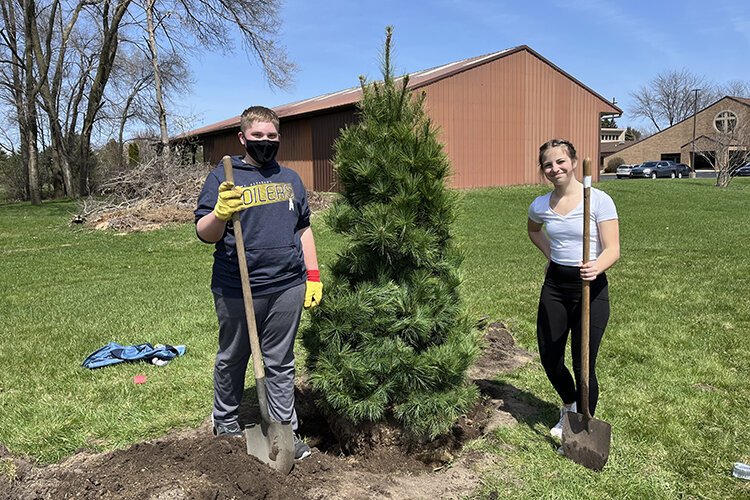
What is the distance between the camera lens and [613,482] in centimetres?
319

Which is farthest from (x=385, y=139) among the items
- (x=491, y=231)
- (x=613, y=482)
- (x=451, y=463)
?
(x=491, y=231)

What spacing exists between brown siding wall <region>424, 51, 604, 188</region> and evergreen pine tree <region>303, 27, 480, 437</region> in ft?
59.6

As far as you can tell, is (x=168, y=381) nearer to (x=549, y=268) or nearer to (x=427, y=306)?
(x=427, y=306)

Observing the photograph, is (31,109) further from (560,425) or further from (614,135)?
(614,135)

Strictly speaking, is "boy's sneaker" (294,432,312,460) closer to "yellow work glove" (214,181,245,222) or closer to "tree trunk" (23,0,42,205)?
"yellow work glove" (214,181,245,222)

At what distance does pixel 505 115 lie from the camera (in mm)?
23672

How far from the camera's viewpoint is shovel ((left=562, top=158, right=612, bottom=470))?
128 inches

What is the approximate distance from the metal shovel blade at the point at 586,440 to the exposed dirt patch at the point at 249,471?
0.50m

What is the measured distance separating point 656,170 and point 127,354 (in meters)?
46.3

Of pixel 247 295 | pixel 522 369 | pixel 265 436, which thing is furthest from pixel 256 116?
pixel 522 369

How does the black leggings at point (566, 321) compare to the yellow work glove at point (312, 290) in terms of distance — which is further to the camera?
the black leggings at point (566, 321)

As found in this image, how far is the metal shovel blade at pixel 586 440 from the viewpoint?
10.9ft

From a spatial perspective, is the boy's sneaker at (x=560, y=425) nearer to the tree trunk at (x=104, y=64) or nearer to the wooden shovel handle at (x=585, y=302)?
the wooden shovel handle at (x=585, y=302)

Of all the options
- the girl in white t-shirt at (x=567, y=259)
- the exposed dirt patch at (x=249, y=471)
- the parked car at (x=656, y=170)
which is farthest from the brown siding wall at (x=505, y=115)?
the parked car at (x=656, y=170)
